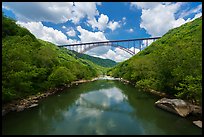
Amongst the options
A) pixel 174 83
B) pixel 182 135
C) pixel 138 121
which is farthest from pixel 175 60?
pixel 182 135

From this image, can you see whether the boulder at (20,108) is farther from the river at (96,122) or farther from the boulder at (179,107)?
the boulder at (179,107)

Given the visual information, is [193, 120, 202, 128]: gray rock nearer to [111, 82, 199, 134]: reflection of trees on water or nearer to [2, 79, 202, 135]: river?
[2, 79, 202, 135]: river

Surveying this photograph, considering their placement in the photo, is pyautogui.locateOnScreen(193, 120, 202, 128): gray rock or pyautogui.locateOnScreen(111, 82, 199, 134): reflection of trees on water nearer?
pyautogui.locateOnScreen(111, 82, 199, 134): reflection of trees on water

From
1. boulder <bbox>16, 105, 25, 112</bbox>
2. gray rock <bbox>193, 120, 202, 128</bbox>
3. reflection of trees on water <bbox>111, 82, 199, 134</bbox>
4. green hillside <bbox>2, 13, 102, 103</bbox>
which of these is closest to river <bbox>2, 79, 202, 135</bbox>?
reflection of trees on water <bbox>111, 82, 199, 134</bbox>

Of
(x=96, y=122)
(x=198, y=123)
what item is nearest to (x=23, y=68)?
(x=96, y=122)

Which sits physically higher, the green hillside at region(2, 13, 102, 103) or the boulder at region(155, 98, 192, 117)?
the green hillside at region(2, 13, 102, 103)

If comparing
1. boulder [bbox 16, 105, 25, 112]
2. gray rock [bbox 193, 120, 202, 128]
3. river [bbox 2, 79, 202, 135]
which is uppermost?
boulder [bbox 16, 105, 25, 112]

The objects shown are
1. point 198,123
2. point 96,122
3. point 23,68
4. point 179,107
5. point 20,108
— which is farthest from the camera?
point 23,68

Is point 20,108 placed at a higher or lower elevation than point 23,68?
lower

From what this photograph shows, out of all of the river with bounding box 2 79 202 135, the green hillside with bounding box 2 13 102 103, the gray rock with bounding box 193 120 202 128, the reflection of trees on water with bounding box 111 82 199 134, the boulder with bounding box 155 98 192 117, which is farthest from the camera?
the green hillside with bounding box 2 13 102 103

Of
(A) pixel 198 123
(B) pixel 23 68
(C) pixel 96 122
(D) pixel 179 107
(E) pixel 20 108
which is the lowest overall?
(C) pixel 96 122

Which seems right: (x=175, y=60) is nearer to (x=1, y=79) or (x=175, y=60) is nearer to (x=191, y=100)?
(x=191, y=100)

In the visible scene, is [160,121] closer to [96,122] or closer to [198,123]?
[198,123]

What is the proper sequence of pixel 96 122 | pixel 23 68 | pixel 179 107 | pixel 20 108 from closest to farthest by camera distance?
pixel 96 122
pixel 179 107
pixel 20 108
pixel 23 68
